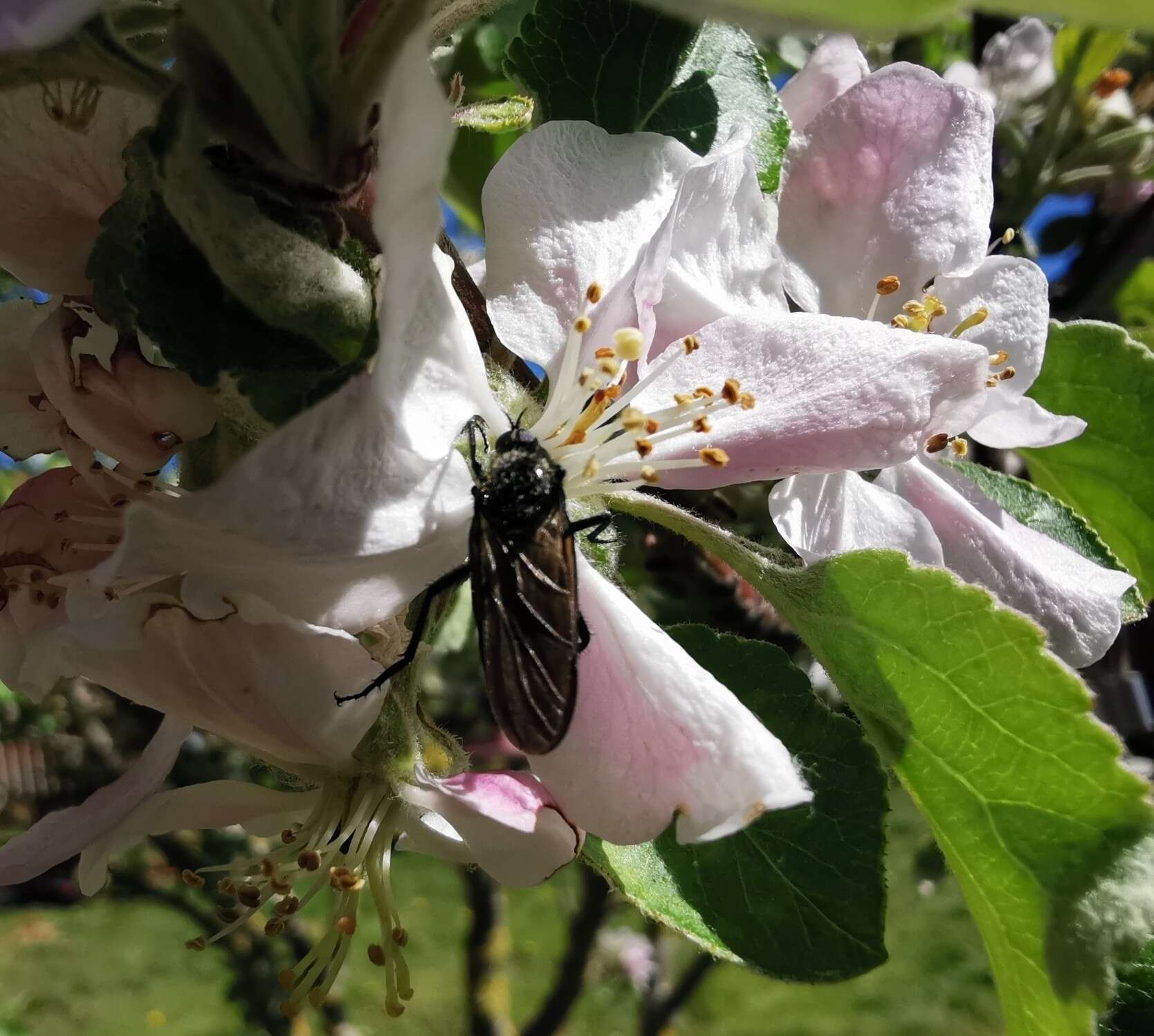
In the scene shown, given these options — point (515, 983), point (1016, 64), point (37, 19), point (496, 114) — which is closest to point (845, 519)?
point (496, 114)

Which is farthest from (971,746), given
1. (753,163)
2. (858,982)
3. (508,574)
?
(858,982)

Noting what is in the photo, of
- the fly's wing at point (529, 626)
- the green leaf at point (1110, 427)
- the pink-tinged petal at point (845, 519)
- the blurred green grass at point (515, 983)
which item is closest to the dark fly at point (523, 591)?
the fly's wing at point (529, 626)

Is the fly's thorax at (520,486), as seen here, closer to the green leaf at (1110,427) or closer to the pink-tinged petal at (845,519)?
the pink-tinged petal at (845,519)

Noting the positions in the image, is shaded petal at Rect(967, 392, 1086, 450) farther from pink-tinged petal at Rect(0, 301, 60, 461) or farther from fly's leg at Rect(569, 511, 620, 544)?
pink-tinged petal at Rect(0, 301, 60, 461)

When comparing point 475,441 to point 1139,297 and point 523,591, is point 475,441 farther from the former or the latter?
point 1139,297

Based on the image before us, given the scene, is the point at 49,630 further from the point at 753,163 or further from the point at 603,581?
the point at 753,163

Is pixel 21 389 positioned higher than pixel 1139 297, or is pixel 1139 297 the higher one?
pixel 21 389
